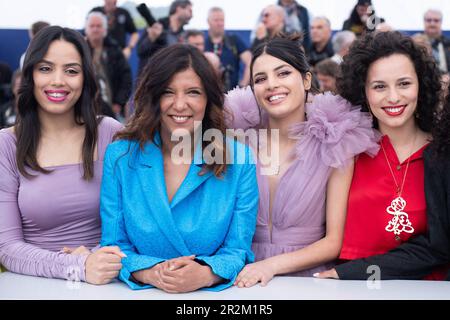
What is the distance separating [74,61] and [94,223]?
61 centimetres

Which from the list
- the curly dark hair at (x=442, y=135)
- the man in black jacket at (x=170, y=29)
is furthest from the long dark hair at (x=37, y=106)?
the man in black jacket at (x=170, y=29)

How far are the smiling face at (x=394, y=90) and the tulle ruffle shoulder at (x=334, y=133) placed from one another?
0.24ft

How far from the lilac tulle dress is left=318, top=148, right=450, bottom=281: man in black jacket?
190 mm

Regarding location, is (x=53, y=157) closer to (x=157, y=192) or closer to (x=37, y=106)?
(x=37, y=106)

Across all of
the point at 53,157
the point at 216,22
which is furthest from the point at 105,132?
the point at 216,22

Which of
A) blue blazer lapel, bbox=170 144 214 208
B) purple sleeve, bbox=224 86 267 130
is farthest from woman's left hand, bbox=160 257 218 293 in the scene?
purple sleeve, bbox=224 86 267 130

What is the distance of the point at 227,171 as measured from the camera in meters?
1.95

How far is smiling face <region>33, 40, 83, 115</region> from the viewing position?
2105 mm

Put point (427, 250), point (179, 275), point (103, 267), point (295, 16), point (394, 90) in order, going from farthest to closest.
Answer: point (295, 16) → point (394, 90) → point (427, 250) → point (103, 267) → point (179, 275)

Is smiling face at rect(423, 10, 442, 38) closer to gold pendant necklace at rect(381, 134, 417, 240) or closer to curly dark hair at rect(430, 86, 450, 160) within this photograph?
curly dark hair at rect(430, 86, 450, 160)

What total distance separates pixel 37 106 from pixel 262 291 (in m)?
1.12

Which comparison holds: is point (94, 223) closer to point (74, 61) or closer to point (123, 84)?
point (74, 61)

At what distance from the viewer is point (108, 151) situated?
6.53ft

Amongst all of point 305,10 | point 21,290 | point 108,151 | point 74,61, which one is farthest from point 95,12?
point 21,290
